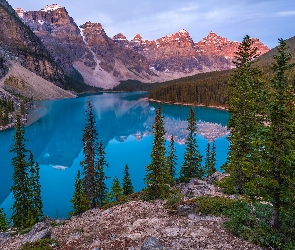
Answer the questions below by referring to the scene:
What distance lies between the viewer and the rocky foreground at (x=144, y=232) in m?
14.9

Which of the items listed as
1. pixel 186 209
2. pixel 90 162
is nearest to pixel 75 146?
pixel 90 162

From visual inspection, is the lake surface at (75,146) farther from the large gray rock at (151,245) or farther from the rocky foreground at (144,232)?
the large gray rock at (151,245)

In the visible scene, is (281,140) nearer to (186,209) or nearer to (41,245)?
(186,209)

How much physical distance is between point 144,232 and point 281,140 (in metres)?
9.97

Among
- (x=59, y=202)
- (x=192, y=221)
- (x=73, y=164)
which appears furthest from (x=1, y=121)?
(x=192, y=221)

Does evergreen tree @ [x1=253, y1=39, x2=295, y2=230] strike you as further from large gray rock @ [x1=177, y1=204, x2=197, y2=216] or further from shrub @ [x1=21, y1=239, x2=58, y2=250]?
shrub @ [x1=21, y1=239, x2=58, y2=250]

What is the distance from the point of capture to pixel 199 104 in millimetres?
188625

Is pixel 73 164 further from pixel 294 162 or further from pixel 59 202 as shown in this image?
pixel 294 162

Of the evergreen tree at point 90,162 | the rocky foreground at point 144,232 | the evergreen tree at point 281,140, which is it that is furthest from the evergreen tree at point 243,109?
the evergreen tree at point 90,162

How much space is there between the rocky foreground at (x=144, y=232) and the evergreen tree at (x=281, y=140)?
10.6 ft

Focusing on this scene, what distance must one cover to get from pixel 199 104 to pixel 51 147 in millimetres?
123181

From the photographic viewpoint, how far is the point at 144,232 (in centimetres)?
1709

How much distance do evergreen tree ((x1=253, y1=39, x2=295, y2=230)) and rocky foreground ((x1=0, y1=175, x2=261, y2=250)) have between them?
10.6 ft

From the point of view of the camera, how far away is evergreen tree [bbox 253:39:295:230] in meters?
13.7
